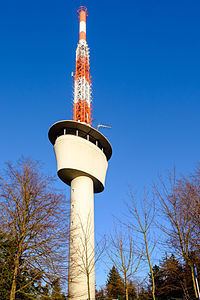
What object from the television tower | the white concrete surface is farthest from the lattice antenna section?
the white concrete surface

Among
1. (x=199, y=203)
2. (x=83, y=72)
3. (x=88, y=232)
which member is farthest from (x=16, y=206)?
(x=83, y=72)

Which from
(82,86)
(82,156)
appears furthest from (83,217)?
(82,86)

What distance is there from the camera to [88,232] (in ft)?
80.9

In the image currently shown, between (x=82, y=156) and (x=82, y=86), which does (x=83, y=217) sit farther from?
(x=82, y=86)

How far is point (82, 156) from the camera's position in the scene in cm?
2734

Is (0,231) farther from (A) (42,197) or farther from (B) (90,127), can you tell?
(B) (90,127)

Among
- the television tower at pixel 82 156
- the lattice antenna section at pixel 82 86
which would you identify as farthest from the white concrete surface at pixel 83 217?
the lattice antenna section at pixel 82 86

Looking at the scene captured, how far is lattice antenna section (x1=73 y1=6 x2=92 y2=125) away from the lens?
1164 inches

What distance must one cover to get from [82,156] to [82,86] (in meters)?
7.24

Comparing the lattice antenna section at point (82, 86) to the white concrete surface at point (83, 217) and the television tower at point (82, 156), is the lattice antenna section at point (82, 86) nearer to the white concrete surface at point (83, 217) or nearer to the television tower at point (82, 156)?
the television tower at point (82, 156)

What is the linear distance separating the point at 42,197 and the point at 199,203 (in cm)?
643

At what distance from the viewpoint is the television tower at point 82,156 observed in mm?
25570

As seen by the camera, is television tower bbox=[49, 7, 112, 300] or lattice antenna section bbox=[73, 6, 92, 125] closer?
television tower bbox=[49, 7, 112, 300]

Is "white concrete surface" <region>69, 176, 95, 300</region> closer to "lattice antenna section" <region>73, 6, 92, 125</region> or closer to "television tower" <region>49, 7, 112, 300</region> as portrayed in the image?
"television tower" <region>49, 7, 112, 300</region>
